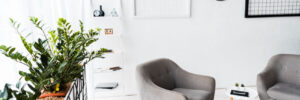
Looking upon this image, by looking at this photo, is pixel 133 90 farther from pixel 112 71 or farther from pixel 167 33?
pixel 167 33

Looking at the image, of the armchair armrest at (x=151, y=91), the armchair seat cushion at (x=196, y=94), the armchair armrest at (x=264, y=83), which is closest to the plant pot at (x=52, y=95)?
the armchair armrest at (x=151, y=91)

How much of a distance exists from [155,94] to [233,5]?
193 cm

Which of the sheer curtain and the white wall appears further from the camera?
the white wall

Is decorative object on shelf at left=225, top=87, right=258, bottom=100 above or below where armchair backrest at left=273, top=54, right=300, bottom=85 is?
below

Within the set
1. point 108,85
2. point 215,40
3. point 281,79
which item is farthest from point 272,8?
point 108,85

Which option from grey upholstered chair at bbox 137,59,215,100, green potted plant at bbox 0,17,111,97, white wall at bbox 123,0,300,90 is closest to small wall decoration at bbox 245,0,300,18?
white wall at bbox 123,0,300,90

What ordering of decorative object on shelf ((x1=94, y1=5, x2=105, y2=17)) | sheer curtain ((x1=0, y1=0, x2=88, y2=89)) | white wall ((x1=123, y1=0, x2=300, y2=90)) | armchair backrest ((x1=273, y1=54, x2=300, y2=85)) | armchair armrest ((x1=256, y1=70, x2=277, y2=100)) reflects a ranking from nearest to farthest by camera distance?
sheer curtain ((x1=0, y1=0, x2=88, y2=89)) < armchair armrest ((x1=256, y1=70, x2=277, y2=100)) < armchair backrest ((x1=273, y1=54, x2=300, y2=85)) < decorative object on shelf ((x1=94, y1=5, x2=105, y2=17)) < white wall ((x1=123, y1=0, x2=300, y2=90))

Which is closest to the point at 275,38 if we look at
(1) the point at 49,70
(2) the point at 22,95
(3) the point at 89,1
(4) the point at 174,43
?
(4) the point at 174,43

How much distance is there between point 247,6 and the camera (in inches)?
130

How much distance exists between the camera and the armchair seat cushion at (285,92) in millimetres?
2367

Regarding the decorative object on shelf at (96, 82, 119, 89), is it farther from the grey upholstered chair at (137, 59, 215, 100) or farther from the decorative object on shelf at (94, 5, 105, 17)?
the decorative object on shelf at (94, 5, 105, 17)

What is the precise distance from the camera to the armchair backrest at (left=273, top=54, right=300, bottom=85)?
272cm

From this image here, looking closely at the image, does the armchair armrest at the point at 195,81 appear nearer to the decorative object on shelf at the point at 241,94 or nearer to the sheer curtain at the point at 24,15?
the decorative object on shelf at the point at 241,94

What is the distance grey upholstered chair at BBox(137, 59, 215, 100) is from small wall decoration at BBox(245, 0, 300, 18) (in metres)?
1.47
